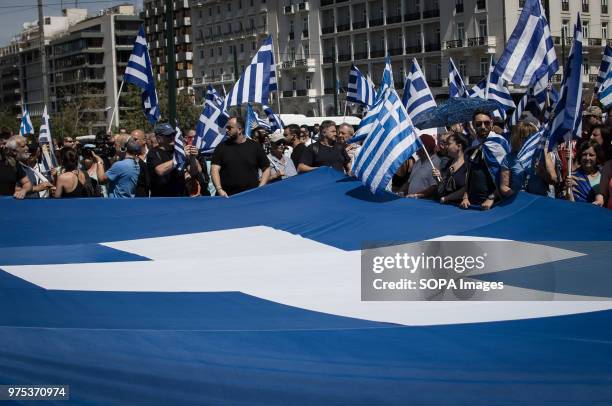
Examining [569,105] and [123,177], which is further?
[123,177]

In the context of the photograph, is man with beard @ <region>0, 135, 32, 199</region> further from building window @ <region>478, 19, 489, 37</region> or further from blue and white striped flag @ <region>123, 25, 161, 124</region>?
building window @ <region>478, 19, 489, 37</region>

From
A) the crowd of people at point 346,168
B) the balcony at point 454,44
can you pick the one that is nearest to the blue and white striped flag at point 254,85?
the crowd of people at point 346,168

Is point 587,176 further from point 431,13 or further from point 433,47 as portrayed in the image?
point 431,13

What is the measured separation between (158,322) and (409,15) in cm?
8017

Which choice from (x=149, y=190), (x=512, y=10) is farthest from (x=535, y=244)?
(x=512, y=10)

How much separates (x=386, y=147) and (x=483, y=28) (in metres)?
70.6

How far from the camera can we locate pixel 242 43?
10262 centimetres

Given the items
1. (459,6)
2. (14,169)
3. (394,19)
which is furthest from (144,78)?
(394,19)

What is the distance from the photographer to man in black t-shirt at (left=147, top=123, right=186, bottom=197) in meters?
10.2

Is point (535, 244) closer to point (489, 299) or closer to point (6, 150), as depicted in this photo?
point (489, 299)

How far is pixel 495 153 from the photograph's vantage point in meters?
7.01

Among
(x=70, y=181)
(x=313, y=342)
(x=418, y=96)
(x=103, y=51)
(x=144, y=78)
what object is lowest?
(x=313, y=342)

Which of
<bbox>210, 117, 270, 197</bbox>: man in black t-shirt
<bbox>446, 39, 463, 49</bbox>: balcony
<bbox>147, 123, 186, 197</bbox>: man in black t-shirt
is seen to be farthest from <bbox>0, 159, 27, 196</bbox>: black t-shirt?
<bbox>446, 39, 463, 49</bbox>: balcony

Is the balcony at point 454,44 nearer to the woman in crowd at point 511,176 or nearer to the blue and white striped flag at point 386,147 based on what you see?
the woman in crowd at point 511,176
